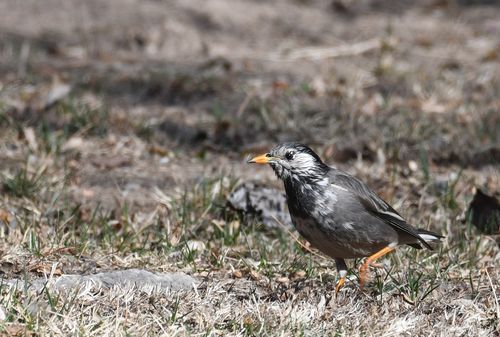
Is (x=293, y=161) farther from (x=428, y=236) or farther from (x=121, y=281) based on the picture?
(x=121, y=281)

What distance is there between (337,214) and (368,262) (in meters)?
0.39

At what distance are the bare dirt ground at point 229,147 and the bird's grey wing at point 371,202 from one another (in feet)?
0.89

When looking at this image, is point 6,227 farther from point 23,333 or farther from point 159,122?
point 159,122

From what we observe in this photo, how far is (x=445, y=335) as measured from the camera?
4629mm

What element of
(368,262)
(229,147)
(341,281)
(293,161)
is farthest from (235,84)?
(341,281)

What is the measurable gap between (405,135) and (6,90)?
3.78 metres

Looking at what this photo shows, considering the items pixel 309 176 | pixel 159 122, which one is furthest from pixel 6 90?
pixel 309 176

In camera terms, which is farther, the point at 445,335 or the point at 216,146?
the point at 216,146

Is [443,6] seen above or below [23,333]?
above

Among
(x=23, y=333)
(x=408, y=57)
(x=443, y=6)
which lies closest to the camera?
(x=23, y=333)

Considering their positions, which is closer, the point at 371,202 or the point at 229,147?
the point at 371,202

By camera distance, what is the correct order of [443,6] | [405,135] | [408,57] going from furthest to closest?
[443,6] → [408,57] → [405,135]

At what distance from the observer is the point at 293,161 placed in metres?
5.32

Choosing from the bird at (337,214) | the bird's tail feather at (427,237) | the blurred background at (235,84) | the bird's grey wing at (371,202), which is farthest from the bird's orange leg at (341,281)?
the blurred background at (235,84)
